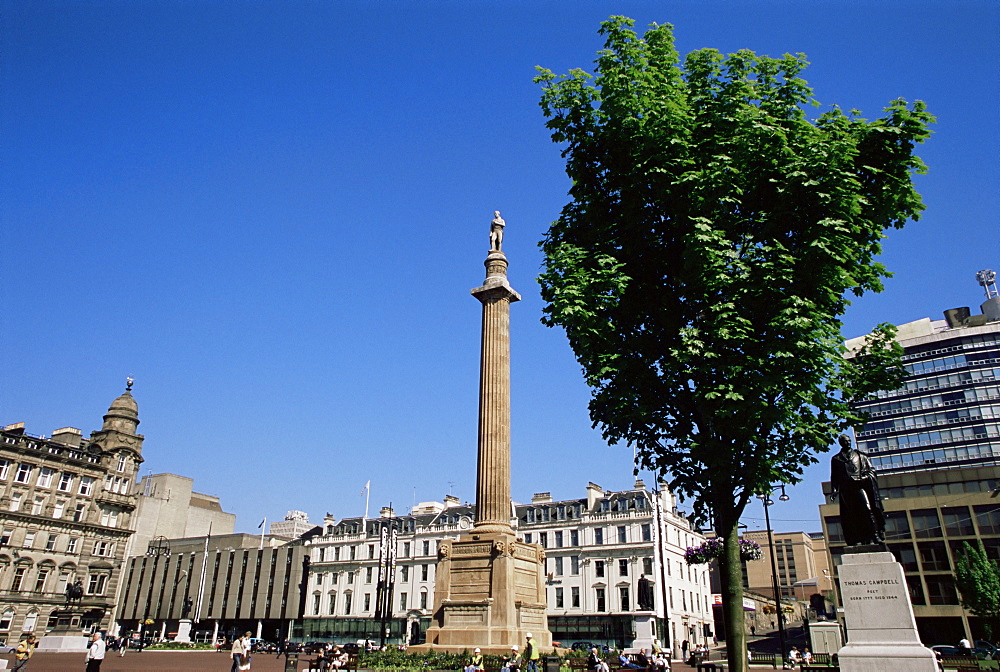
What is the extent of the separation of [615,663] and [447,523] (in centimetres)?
4744

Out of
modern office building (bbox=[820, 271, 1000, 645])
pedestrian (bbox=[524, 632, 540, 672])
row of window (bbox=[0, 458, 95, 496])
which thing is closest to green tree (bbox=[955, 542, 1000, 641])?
modern office building (bbox=[820, 271, 1000, 645])

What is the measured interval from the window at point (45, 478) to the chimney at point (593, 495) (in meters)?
50.1

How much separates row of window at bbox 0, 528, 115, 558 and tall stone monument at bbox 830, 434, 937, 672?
63496 mm

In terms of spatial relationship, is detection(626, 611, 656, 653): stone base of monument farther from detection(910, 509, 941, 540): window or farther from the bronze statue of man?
the bronze statue of man

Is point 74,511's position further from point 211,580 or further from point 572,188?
point 572,188

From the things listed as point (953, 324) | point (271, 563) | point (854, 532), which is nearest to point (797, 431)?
point (854, 532)

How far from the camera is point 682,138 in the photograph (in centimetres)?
1423

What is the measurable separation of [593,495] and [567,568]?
7.75 meters

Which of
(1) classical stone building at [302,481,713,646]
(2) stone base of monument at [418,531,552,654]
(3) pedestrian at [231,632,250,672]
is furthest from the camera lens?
(1) classical stone building at [302,481,713,646]

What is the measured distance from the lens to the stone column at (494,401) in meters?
29.4

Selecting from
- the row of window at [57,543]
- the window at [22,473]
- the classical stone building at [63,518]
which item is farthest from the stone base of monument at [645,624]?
the window at [22,473]

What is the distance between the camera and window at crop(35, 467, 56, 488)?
193 feet

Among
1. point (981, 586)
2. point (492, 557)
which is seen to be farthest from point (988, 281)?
point (492, 557)

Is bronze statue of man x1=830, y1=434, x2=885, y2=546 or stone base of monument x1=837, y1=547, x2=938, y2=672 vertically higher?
bronze statue of man x1=830, y1=434, x2=885, y2=546
